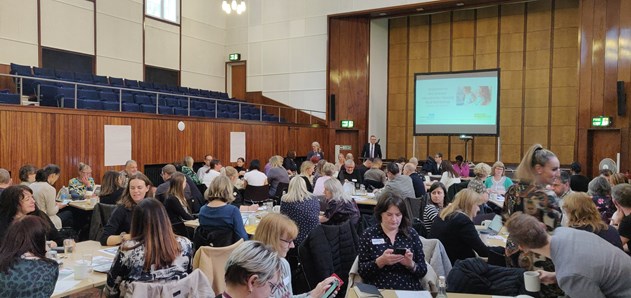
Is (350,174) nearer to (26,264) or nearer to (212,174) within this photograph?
(212,174)

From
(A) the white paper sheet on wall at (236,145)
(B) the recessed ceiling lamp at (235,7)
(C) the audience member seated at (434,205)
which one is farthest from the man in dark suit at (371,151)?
(C) the audience member seated at (434,205)

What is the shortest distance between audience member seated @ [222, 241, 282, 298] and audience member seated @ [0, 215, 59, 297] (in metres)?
1.24

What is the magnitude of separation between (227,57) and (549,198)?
54.8 feet

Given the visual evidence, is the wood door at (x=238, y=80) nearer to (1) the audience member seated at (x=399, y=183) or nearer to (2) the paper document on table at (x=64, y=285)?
(1) the audience member seated at (x=399, y=183)

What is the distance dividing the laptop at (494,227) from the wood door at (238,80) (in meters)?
14.2

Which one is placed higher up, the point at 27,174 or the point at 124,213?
the point at 27,174

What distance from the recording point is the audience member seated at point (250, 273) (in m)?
1.85

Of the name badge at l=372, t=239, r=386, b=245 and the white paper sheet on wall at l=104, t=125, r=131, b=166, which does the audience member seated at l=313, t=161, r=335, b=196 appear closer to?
the name badge at l=372, t=239, r=386, b=245

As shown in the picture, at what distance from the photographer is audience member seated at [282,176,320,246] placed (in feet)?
16.1

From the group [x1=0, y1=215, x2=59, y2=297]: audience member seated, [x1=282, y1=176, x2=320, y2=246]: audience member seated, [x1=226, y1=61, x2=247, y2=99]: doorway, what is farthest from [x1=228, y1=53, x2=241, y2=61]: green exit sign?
[x1=0, y1=215, x2=59, y2=297]: audience member seated

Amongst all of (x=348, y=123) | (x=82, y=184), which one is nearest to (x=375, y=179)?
(x=82, y=184)

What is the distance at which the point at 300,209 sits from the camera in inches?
193

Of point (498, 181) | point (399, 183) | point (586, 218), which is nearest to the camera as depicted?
point (586, 218)

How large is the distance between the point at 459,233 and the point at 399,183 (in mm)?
2995
